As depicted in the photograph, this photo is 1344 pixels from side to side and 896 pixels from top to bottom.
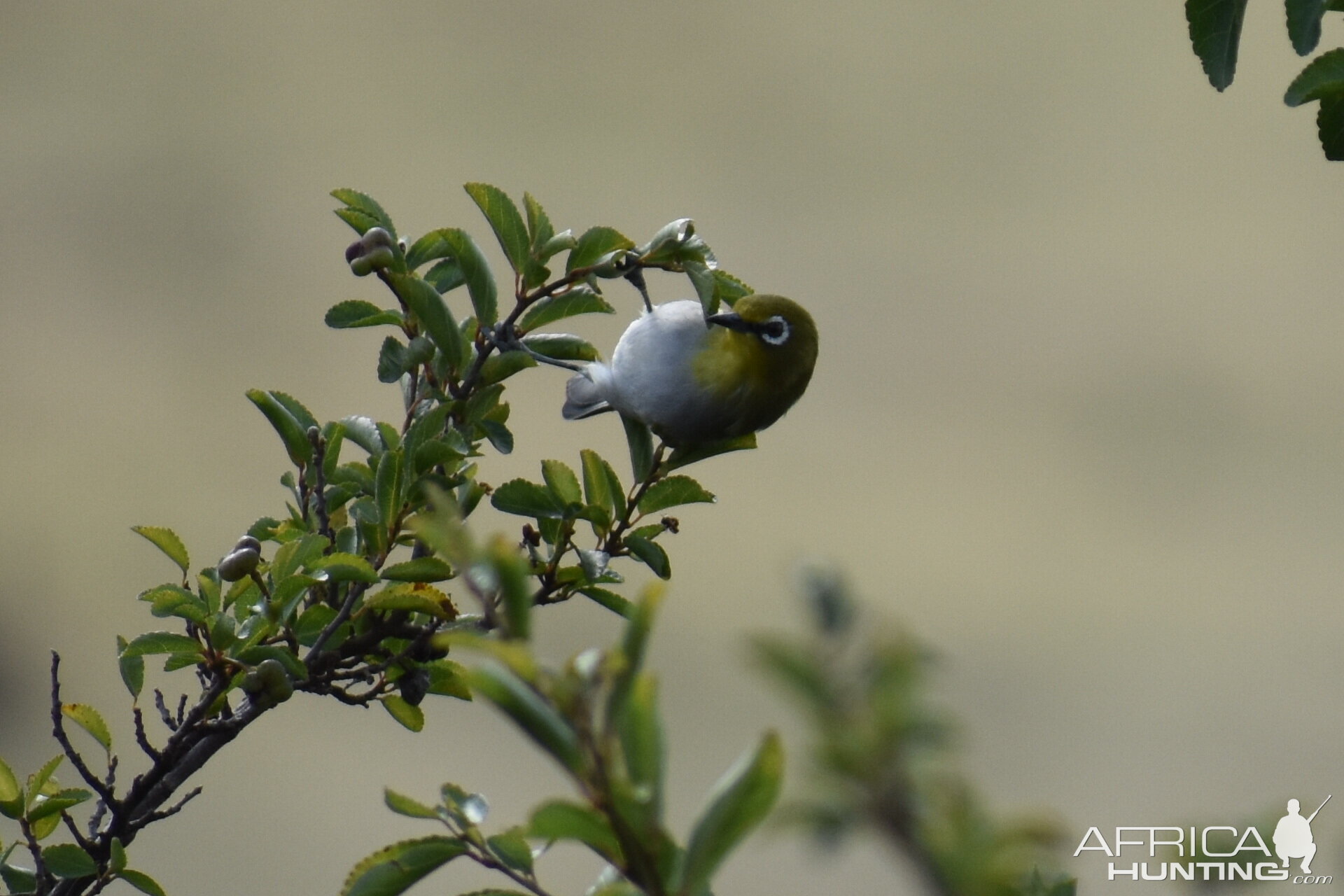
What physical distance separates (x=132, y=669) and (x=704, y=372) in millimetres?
589

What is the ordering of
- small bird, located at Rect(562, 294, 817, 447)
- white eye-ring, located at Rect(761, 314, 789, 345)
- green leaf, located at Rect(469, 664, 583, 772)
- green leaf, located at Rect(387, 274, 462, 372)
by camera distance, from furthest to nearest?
1. white eye-ring, located at Rect(761, 314, 789, 345)
2. small bird, located at Rect(562, 294, 817, 447)
3. green leaf, located at Rect(387, 274, 462, 372)
4. green leaf, located at Rect(469, 664, 583, 772)

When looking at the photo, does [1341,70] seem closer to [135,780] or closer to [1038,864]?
[1038,864]

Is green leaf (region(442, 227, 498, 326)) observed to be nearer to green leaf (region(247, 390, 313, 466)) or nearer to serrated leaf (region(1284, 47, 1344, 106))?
green leaf (region(247, 390, 313, 466))

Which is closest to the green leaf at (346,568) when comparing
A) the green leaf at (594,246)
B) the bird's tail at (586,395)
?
the green leaf at (594,246)

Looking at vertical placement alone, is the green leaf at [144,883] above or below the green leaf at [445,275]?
below

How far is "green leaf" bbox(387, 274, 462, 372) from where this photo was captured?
→ 3.26ft

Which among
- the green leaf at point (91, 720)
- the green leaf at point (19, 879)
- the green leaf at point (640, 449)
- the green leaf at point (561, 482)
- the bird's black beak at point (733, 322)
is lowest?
the green leaf at point (19, 879)

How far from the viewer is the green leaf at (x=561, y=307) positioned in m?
1.07

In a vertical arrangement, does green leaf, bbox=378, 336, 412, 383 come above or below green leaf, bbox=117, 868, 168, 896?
above

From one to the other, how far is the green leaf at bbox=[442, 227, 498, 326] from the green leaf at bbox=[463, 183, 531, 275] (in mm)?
29

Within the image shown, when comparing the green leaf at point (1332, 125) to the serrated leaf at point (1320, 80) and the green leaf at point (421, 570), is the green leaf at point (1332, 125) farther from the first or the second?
the green leaf at point (421, 570)

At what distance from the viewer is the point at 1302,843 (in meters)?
0.34

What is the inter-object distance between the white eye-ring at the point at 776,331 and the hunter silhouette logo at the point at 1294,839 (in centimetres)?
103

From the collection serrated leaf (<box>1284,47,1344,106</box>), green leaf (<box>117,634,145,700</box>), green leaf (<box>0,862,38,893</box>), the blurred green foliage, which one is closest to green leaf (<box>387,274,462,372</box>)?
the blurred green foliage
